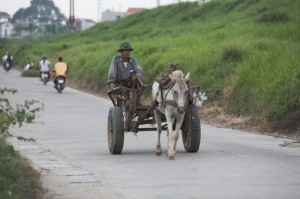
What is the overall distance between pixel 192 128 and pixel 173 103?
0.99m

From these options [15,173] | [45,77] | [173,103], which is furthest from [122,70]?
[45,77]

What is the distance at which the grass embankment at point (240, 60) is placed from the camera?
20656mm

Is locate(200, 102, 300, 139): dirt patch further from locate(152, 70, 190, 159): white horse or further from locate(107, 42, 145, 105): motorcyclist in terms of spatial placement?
locate(152, 70, 190, 159): white horse

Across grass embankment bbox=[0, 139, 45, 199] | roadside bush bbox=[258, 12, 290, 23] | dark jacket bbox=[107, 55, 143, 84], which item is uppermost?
roadside bush bbox=[258, 12, 290, 23]

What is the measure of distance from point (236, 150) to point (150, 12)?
179 feet

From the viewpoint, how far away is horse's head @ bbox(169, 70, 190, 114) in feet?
44.2

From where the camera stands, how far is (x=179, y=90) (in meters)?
13.5

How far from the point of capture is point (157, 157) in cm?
1416

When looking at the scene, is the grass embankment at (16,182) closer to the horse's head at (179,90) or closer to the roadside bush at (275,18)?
the horse's head at (179,90)

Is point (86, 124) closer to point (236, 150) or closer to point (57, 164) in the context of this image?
point (236, 150)

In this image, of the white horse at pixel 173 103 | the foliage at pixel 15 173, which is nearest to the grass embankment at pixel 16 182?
the foliage at pixel 15 173

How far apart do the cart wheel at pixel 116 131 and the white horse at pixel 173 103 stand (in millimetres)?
806

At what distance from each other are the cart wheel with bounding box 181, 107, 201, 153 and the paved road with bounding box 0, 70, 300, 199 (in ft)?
0.69

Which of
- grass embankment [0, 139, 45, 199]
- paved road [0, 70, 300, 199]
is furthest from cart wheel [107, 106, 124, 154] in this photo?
grass embankment [0, 139, 45, 199]
